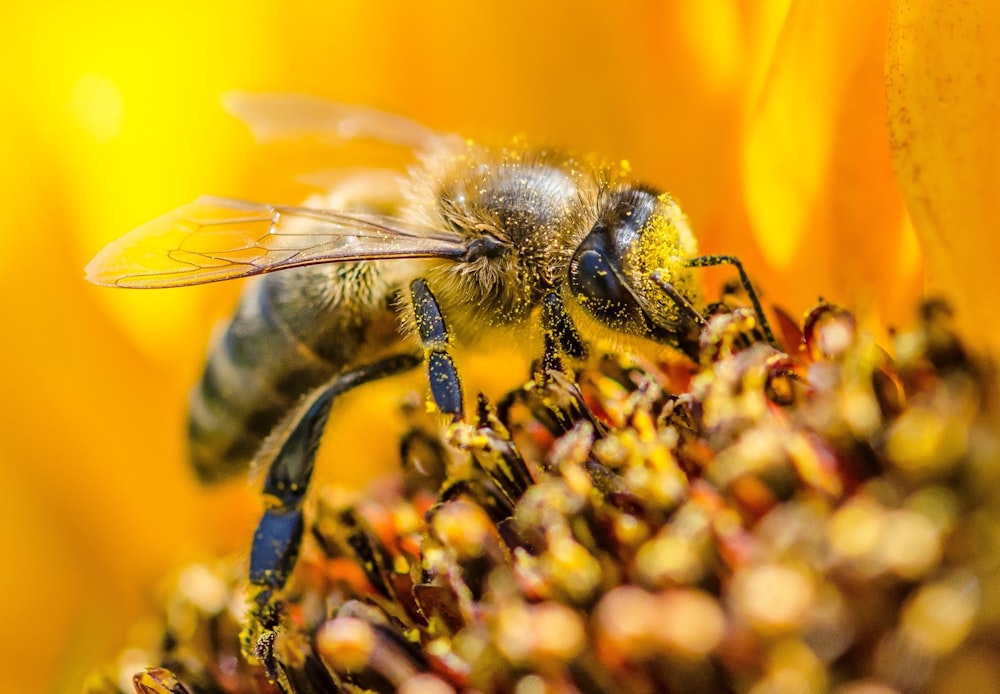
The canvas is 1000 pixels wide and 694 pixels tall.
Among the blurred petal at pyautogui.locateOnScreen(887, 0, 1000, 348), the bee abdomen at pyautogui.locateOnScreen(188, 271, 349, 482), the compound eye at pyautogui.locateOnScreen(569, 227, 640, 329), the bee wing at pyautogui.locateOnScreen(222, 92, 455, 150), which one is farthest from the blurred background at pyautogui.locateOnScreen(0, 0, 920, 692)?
the compound eye at pyautogui.locateOnScreen(569, 227, 640, 329)

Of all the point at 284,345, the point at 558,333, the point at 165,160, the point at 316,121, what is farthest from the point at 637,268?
the point at 165,160

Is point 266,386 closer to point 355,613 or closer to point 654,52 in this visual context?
point 355,613

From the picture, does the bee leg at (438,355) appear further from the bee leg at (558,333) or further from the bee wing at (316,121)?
the bee wing at (316,121)

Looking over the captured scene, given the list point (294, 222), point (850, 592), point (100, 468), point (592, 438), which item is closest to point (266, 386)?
point (294, 222)

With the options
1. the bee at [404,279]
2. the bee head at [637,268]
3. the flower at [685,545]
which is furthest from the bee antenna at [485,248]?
the flower at [685,545]

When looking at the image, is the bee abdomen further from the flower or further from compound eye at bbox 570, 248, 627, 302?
compound eye at bbox 570, 248, 627, 302
